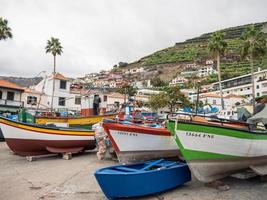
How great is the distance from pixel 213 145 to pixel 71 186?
4.17 metres

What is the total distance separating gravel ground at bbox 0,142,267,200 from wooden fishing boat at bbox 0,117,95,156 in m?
1.21

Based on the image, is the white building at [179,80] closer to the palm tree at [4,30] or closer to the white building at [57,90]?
the white building at [57,90]

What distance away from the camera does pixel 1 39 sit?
1114 inches

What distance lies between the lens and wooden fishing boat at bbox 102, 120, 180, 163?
902 centimetres

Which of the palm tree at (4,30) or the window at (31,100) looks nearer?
the palm tree at (4,30)

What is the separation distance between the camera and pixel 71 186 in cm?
768

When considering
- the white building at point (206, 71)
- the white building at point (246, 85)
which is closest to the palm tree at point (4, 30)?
the white building at point (246, 85)

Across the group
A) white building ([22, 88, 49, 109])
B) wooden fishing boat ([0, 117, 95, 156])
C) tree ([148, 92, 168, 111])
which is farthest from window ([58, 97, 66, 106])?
wooden fishing boat ([0, 117, 95, 156])

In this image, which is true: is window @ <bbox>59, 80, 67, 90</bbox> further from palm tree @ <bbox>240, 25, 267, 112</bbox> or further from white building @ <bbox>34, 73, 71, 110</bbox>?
palm tree @ <bbox>240, 25, 267, 112</bbox>

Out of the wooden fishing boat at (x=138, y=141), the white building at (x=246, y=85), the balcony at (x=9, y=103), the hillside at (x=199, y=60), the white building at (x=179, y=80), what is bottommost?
the wooden fishing boat at (x=138, y=141)

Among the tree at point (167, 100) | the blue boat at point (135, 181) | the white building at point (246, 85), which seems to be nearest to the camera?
the blue boat at point (135, 181)

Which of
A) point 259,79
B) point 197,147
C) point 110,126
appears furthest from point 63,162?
point 259,79

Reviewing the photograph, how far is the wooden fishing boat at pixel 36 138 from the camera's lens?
37.9 feet

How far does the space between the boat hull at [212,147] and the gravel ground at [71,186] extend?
0.58 metres
